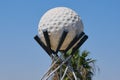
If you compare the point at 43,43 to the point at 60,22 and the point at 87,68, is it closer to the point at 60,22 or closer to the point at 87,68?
the point at 60,22

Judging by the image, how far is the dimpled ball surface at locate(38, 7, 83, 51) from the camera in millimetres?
25531

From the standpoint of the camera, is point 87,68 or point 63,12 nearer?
point 63,12

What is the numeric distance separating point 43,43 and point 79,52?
12135mm

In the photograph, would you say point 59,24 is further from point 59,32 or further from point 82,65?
point 82,65

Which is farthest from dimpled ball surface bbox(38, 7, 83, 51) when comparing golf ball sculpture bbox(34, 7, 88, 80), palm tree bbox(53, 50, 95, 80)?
palm tree bbox(53, 50, 95, 80)

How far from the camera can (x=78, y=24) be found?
26.2 meters

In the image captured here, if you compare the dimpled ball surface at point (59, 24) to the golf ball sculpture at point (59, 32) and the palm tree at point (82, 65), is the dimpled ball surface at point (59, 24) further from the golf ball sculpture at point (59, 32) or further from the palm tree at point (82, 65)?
the palm tree at point (82, 65)

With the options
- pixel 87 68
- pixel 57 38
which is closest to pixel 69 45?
pixel 57 38

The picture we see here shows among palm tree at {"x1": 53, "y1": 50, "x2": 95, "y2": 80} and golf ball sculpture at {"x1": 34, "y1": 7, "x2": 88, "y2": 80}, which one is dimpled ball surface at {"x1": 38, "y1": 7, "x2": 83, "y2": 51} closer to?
golf ball sculpture at {"x1": 34, "y1": 7, "x2": 88, "y2": 80}

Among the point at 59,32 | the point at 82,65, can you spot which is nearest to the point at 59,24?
the point at 59,32

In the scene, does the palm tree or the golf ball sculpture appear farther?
the palm tree

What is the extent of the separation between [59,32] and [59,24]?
517mm

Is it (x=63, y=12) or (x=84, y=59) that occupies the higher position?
(x=63, y=12)

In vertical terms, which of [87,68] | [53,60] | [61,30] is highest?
[61,30]
